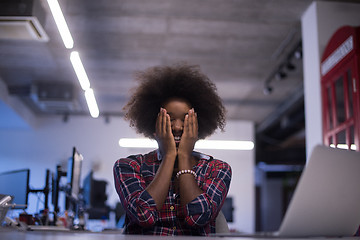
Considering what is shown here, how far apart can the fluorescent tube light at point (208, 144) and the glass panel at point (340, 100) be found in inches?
212

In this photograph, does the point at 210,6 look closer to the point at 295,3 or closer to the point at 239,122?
the point at 295,3

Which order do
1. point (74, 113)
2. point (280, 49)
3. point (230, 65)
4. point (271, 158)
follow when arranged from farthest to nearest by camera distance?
point (271, 158)
point (74, 113)
point (230, 65)
point (280, 49)

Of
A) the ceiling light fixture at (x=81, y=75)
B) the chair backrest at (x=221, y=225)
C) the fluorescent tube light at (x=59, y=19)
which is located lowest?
the chair backrest at (x=221, y=225)

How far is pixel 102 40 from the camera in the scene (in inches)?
221

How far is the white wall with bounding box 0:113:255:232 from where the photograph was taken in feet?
29.6

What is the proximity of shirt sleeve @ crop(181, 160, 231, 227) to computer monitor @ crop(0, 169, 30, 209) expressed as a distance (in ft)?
5.90

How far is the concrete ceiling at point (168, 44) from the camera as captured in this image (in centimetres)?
471

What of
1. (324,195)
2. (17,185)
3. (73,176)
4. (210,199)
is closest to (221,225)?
(210,199)

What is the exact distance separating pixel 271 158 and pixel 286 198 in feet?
12.7

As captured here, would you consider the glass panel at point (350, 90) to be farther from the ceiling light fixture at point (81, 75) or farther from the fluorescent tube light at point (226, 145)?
the fluorescent tube light at point (226, 145)

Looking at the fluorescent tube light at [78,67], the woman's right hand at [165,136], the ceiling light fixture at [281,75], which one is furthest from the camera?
the ceiling light fixture at [281,75]

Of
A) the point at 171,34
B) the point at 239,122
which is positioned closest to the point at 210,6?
the point at 171,34

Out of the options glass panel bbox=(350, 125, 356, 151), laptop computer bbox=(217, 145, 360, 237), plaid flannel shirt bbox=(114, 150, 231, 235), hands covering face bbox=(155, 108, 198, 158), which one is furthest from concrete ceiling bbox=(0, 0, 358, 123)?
laptop computer bbox=(217, 145, 360, 237)

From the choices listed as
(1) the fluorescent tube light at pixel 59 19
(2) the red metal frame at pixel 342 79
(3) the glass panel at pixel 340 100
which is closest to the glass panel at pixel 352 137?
(2) the red metal frame at pixel 342 79
